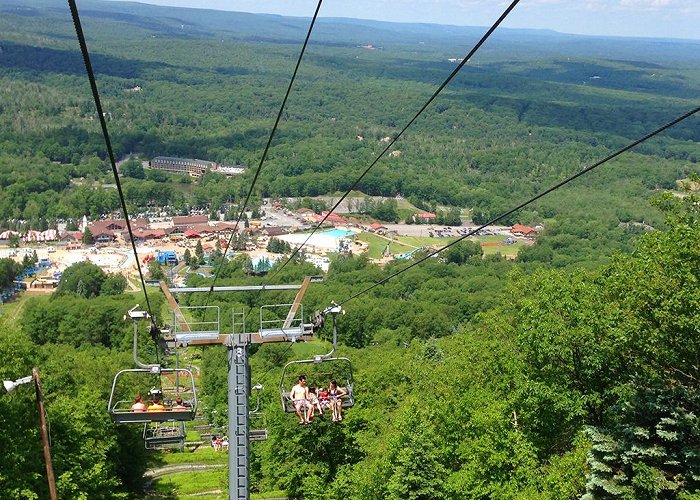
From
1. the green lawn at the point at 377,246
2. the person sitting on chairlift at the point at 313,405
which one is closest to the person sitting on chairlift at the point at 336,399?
the person sitting on chairlift at the point at 313,405

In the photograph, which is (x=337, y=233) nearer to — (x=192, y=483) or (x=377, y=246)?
(x=377, y=246)

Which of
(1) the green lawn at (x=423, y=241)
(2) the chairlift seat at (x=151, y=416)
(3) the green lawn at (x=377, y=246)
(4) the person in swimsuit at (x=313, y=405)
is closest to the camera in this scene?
(2) the chairlift seat at (x=151, y=416)

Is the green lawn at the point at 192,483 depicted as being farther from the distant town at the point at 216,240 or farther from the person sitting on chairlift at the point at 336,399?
the distant town at the point at 216,240

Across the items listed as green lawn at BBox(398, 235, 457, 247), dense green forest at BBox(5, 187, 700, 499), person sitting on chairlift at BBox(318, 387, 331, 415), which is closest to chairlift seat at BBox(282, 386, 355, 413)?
person sitting on chairlift at BBox(318, 387, 331, 415)

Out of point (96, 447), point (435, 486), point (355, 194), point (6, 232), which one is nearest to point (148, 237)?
point (6, 232)

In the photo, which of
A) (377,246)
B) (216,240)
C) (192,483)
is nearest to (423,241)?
(377,246)

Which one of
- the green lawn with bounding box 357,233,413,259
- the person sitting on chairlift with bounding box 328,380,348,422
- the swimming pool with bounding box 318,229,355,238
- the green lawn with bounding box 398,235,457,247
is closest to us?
the person sitting on chairlift with bounding box 328,380,348,422

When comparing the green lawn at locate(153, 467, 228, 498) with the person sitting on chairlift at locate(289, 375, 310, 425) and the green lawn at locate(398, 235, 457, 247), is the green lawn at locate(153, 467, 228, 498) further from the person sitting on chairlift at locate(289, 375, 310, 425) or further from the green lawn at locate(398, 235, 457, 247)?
the green lawn at locate(398, 235, 457, 247)

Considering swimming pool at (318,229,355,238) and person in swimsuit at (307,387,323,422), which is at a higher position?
person in swimsuit at (307,387,323,422)

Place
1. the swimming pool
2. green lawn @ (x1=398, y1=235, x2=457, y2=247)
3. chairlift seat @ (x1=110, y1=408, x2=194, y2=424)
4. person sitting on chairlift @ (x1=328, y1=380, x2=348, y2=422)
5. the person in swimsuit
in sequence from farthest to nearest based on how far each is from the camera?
the swimming pool
green lawn @ (x1=398, y1=235, x2=457, y2=247)
person sitting on chairlift @ (x1=328, y1=380, x2=348, y2=422)
the person in swimsuit
chairlift seat @ (x1=110, y1=408, x2=194, y2=424)

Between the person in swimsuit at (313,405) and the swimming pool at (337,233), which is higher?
the person in swimsuit at (313,405)

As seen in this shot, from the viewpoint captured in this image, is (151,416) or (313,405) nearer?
(151,416)

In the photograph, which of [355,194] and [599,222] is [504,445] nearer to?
[599,222]
